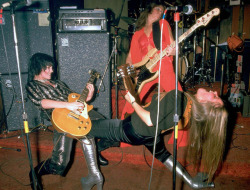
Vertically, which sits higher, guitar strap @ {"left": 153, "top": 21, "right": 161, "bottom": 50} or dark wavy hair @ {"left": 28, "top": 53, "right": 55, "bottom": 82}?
guitar strap @ {"left": 153, "top": 21, "right": 161, "bottom": 50}

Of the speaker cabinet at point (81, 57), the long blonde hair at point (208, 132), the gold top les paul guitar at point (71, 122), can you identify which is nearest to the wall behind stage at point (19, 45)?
the speaker cabinet at point (81, 57)

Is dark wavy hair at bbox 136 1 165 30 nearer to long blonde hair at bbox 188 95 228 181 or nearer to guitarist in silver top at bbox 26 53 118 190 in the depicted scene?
guitarist in silver top at bbox 26 53 118 190

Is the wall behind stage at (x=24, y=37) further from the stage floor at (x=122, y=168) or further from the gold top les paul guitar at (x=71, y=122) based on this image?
the gold top les paul guitar at (x=71, y=122)

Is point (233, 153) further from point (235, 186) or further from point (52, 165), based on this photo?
point (52, 165)

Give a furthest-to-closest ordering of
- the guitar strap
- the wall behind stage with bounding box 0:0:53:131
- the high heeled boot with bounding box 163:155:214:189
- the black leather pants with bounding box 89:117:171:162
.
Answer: the wall behind stage with bounding box 0:0:53:131 → the guitar strap → the high heeled boot with bounding box 163:155:214:189 → the black leather pants with bounding box 89:117:171:162

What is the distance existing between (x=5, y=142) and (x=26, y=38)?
1.63 m

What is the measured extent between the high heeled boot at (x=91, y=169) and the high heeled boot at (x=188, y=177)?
0.70 meters

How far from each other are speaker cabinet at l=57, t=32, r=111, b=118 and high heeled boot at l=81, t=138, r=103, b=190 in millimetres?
1191

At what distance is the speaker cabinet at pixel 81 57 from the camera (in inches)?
113

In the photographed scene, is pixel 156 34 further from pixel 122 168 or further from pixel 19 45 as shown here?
pixel 19 45

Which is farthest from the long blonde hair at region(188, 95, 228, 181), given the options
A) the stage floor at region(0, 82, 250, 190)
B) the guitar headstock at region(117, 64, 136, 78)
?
the guitar headstock at region(117, 64, 136, 78)

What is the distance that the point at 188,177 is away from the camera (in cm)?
206

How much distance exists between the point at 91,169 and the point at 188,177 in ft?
3.31

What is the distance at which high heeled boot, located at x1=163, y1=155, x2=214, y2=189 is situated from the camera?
6.68ft
